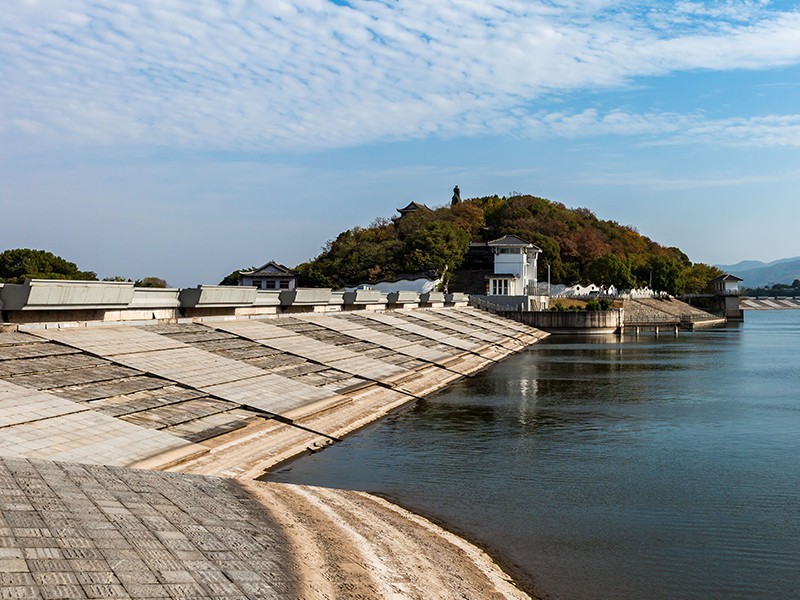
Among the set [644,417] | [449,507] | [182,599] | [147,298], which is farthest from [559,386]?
[182,599]

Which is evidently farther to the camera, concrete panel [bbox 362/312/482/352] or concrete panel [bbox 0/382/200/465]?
concrete panel [bbox 362/312/482/352]

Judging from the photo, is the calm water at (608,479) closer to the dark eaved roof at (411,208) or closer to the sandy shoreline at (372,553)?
the sandy shoreline at (372,553)

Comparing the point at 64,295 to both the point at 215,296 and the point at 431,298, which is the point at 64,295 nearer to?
the point at 215,296

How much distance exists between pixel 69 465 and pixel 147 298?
60.1 feet

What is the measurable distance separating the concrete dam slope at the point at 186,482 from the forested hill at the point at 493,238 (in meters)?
70.9

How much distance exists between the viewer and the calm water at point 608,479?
43.4 feet

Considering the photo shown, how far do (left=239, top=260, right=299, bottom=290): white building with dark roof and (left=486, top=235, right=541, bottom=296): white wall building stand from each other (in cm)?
2378

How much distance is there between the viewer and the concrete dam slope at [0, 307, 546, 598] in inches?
372

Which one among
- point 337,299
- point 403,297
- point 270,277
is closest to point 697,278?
point 270,277

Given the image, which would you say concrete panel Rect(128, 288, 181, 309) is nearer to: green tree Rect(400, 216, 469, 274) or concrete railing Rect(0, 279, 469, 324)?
concrete railing Rect(0, 279, 469, 324)

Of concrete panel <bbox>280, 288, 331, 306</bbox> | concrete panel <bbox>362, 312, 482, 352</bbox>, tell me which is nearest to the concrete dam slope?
concrete panel <bbox>280, 288, 331, 306</bbox>

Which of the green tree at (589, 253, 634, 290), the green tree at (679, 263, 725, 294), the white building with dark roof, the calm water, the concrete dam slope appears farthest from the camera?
the green tree at (679, 263, 725, 294)

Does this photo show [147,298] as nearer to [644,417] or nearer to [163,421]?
[163,421]

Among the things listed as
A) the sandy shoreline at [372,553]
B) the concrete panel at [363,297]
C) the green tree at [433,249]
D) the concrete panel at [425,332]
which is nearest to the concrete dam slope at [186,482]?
the sandy shoreline at [372,553]
